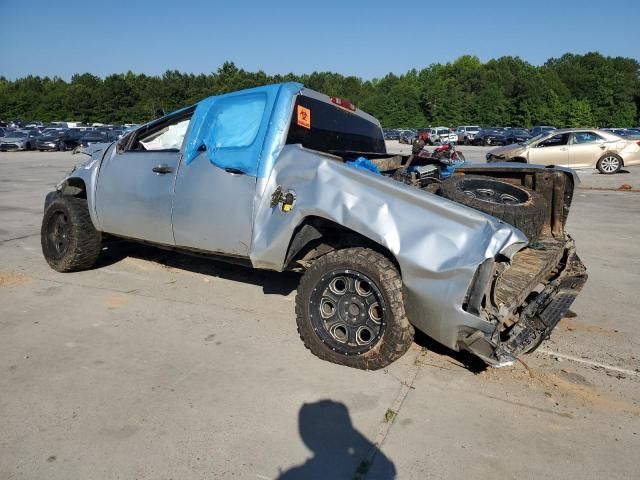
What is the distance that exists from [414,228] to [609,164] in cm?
1669

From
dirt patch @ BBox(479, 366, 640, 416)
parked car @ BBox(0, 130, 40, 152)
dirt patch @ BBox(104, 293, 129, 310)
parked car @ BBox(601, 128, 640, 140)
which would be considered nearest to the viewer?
dirt patch @ BBox(479, 366, 640, 416)

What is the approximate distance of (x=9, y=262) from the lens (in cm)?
600

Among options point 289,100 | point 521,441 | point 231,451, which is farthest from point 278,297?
point 521,441

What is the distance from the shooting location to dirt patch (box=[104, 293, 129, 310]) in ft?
15.2

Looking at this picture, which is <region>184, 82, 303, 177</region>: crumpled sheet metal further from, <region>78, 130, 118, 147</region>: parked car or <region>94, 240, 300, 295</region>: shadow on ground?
<region>78, 130, 118, 147</region>: parked car

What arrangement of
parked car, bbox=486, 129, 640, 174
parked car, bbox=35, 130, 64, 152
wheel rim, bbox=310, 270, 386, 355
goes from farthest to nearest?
parked car, bbox=35, 130, 64, 152, parked car, bbox=486, 129, 640, 174, wheel rim, bbox=310, 270, 386, 355

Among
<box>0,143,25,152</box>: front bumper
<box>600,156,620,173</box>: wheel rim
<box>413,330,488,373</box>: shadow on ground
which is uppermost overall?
<box>600,156,620,173</box>: wheel rim

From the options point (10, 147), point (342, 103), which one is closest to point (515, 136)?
point (10, 147)

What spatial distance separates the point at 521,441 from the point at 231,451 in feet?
4.96

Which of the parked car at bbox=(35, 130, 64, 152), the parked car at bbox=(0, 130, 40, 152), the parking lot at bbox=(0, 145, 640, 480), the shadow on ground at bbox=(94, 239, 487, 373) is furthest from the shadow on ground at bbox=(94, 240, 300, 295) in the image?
the parked car at bbox=(0, 130, 40, 152)

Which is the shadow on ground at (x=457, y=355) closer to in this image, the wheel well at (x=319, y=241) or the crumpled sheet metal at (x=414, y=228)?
the crumpled sheet metal at (x=414, y=228)

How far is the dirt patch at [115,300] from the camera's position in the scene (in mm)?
4645

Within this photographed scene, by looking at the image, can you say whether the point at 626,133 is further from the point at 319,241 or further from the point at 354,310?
the point at 354,310

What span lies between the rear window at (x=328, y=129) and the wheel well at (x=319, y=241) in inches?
29.3
